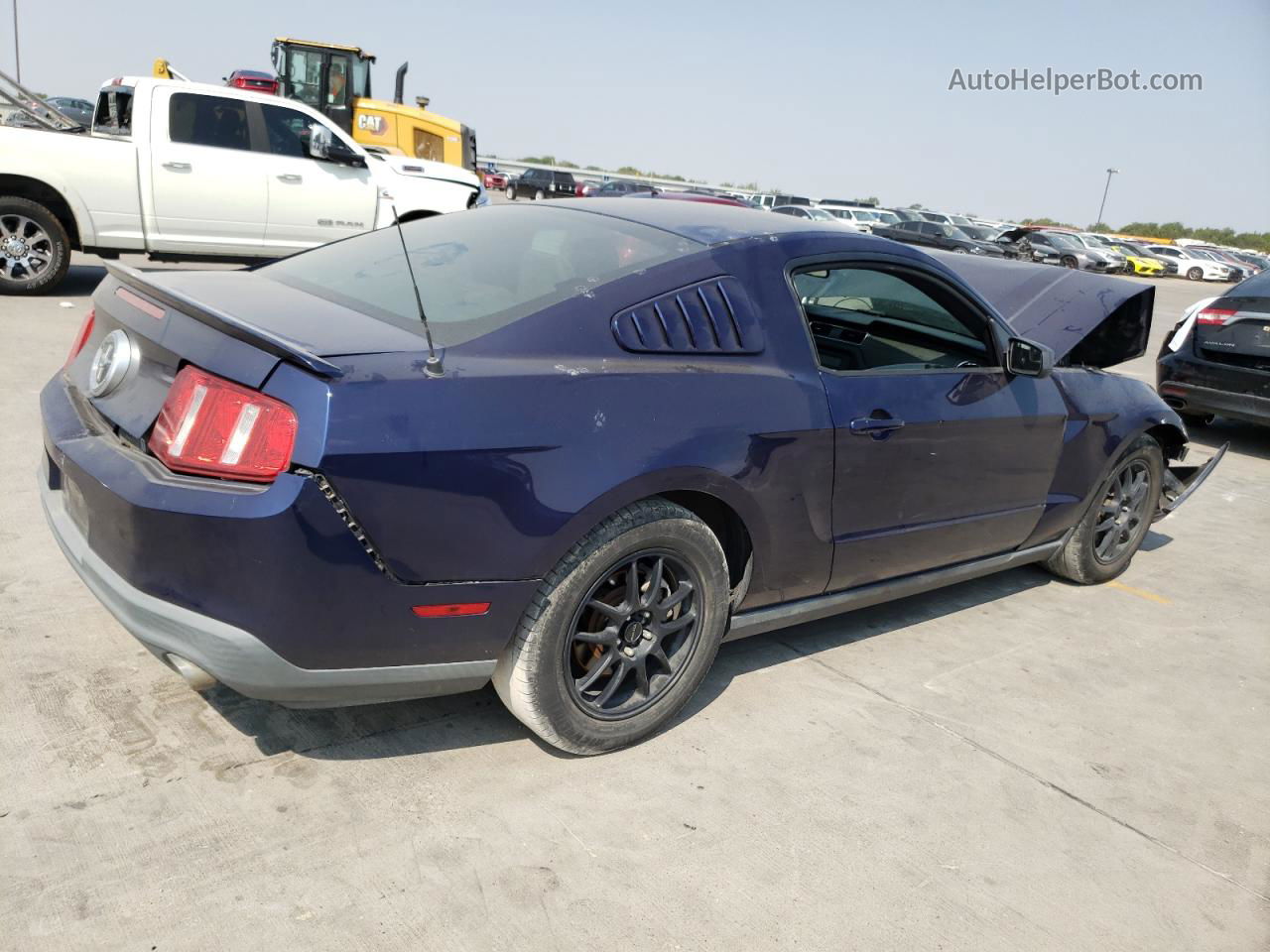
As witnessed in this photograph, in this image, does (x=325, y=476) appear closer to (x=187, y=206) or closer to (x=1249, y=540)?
(x=1249, y=540)

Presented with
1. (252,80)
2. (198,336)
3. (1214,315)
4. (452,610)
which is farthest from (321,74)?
(452,610)

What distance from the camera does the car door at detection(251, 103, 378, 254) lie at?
953 cm

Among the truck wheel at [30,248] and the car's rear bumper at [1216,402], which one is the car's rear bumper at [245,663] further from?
the car's rear bumper at [1216,402]

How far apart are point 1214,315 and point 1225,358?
1.27ft

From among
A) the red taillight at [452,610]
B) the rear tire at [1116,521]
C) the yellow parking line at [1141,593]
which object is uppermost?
the red taillight at [452,610]

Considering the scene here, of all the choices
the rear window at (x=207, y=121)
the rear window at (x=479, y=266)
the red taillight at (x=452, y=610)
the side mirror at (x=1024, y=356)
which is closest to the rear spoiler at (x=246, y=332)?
the rear window at (x=479, y=266)

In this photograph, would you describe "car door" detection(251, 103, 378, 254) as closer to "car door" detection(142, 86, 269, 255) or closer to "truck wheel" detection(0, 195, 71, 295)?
"car door" detection(142, 86, 269, 255)

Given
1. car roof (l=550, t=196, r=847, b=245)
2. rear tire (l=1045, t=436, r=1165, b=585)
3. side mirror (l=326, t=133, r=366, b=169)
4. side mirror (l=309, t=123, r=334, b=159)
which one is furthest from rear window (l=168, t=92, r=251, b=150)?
rear tire (l=1045, t=436, r=1165, b=585)

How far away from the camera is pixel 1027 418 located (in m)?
4.08

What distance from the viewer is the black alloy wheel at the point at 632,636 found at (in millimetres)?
2814

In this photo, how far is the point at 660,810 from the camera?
2.73 meters

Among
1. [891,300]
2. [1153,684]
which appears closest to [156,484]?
[891,300]

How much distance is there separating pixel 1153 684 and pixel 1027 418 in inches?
45.1

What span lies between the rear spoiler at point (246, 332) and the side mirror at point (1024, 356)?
271cm
